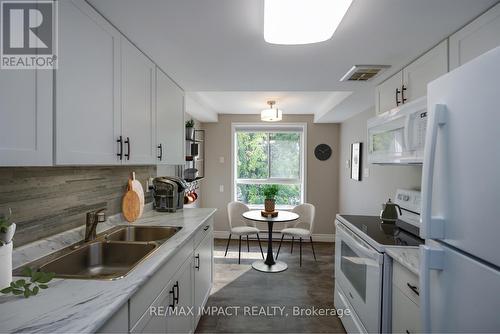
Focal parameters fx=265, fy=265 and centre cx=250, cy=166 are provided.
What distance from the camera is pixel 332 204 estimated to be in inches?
188

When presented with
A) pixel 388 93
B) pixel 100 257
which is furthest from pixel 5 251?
pixel 388 93

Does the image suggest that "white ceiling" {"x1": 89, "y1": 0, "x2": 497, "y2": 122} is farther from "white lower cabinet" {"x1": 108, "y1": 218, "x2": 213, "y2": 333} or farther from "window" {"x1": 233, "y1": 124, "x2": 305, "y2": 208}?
"window" {"x1": 233, "y1": 124, "x2": 305, "y2": 208}

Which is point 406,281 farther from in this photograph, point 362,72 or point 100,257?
point 100,257

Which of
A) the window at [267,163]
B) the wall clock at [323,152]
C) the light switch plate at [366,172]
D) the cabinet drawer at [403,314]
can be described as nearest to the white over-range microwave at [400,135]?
the cabinet drawer at [403,314]

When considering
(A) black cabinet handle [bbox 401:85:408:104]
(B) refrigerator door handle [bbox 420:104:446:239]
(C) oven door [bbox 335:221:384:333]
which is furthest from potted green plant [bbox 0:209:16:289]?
(A) black cabinet handle [bbox 401:85:408:104]

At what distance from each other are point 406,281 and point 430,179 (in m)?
0.74

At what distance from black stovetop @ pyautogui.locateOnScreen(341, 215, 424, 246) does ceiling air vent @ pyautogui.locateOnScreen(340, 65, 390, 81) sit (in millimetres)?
1217

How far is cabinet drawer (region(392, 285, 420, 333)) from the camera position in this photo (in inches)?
50.8

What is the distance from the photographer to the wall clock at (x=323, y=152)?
4734mm

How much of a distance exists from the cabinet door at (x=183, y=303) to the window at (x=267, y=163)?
2.99 meters

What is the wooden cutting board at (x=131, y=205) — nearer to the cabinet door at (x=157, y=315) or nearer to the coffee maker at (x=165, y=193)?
the coffee maker at (x=165, y=193)

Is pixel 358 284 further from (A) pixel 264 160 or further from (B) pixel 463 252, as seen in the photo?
(A) pixel 264 160

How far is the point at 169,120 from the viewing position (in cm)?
243

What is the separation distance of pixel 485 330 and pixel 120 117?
1.78 m
